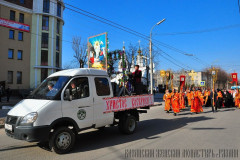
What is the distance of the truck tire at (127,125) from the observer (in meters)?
6.93

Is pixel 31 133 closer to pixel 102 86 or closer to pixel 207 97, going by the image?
pixel 102 86

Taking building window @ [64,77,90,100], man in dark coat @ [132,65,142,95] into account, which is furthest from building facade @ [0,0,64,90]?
building window @ [64,77,90,100]

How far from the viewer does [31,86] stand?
31062 millimetres

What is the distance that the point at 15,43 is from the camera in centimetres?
2958

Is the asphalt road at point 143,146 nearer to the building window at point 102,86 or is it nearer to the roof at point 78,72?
the building window at point 102,86

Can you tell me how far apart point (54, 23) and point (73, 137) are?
32201 millimetres

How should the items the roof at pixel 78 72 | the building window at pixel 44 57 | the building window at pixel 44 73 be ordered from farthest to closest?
1. the building window at pixel 44 57
2. the building window at pixel 44 73
3. the roof at pixel 78 72

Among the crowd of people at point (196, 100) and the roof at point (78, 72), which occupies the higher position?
the roof at point (78, 72)

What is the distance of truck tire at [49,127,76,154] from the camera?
4.80 m

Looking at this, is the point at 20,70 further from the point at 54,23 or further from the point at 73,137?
the point at 73,137

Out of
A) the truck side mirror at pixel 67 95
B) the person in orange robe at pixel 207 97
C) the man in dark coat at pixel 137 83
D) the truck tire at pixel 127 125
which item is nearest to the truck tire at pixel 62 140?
the truck side mirror at pixel 67 95

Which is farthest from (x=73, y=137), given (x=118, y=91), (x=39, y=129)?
(x=118, y=91)

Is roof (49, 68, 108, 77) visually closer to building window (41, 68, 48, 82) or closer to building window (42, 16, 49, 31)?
building window (41, 68, 48, 82)

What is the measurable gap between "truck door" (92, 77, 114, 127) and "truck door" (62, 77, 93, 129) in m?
0.19
